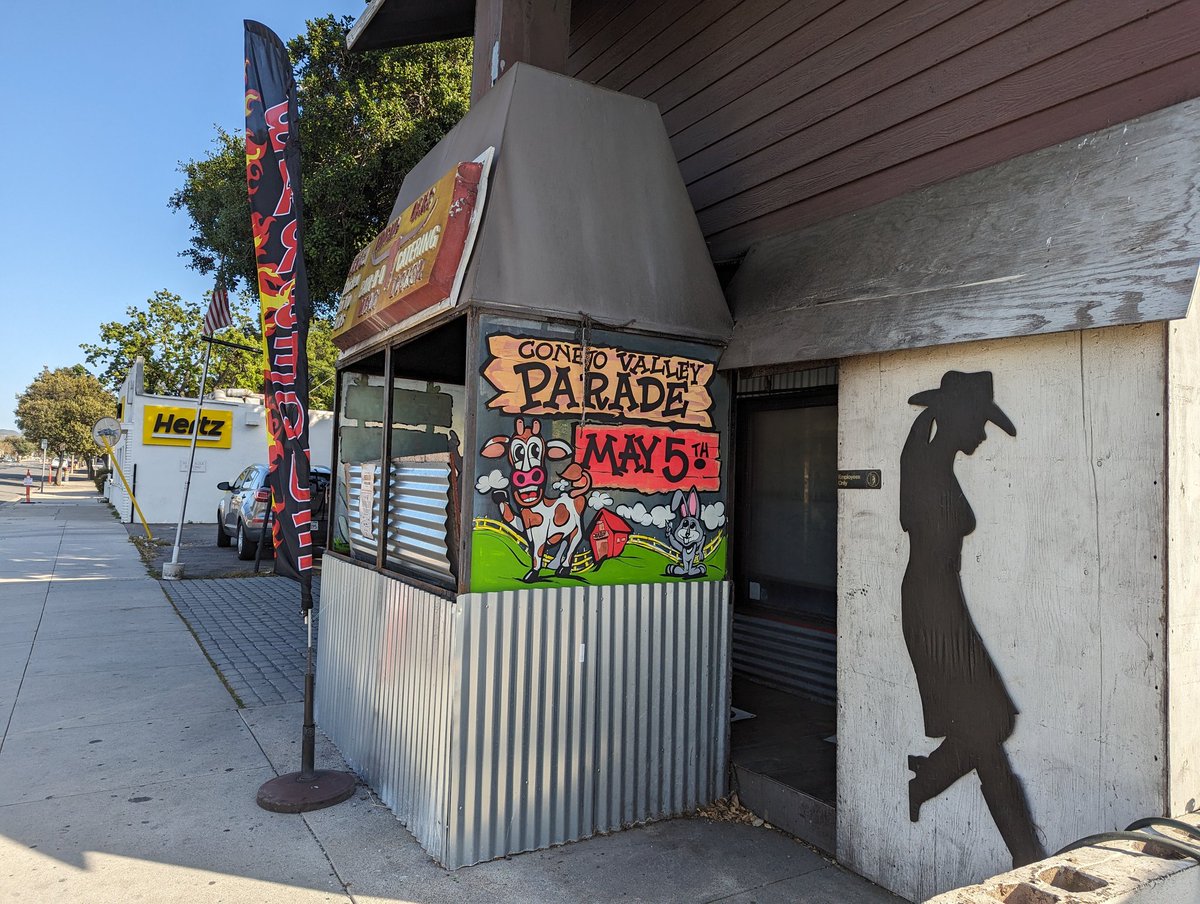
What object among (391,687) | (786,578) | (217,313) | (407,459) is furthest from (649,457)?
(217,313)

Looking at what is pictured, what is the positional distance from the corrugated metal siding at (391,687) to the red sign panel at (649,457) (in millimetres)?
1086

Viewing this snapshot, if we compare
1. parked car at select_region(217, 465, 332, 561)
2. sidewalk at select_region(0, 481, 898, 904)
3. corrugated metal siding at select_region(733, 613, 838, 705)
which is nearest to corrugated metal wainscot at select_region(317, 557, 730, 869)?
sidewalk at select_region(0, 481, 898, 904)

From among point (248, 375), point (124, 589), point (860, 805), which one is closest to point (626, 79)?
point (860, 805)

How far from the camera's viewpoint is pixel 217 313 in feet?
39.4

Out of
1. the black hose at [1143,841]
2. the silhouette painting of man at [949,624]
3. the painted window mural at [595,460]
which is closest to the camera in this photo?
the black hose at [1143,841]

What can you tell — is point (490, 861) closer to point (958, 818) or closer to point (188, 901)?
point (188, 901)

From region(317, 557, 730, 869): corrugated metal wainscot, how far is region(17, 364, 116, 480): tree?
2087 inches

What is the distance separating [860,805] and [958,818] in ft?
1.77

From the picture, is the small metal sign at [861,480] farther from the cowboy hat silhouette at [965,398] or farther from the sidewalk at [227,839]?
the sidewalk at [227,839]

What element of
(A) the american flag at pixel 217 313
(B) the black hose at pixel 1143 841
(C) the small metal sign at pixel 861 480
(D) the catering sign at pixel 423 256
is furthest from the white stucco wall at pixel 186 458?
(B) the black hose at pixel 1143 841

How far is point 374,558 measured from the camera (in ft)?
16.9

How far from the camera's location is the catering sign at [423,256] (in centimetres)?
391

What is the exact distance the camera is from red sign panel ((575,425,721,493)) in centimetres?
405

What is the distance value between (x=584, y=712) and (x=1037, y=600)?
2195mm
